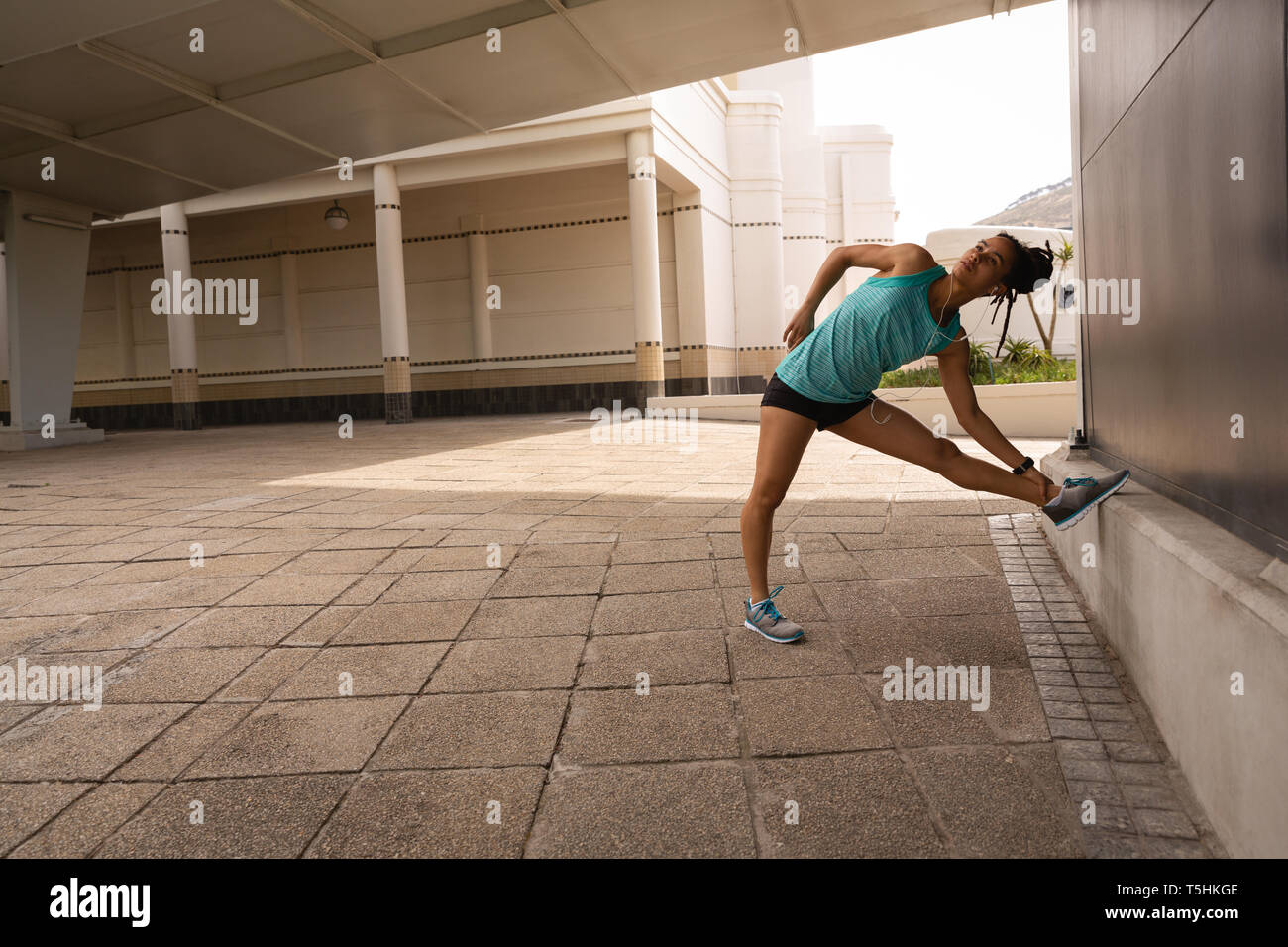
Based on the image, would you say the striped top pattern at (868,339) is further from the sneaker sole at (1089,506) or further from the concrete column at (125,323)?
the concrete column at (125,323)

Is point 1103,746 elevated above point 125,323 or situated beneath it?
situated beneath

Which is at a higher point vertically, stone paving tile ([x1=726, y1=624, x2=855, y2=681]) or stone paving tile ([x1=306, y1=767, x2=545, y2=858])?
stone paving tile ([x1=726, y1=624, x2=855, y2=681])

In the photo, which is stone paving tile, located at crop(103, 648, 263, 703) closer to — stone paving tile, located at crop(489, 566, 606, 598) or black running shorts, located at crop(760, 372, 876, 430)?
stone paving tile, located at crop(489, 566, 606, 598)

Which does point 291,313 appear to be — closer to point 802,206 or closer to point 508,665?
point 802,206

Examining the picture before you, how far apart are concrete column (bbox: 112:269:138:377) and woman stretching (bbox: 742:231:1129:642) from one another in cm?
2266

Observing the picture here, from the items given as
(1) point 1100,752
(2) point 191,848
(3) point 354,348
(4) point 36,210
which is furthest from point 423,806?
(3) point 354,348

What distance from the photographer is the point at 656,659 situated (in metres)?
3.07

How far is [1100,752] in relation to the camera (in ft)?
7.62

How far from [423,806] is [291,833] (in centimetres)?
29

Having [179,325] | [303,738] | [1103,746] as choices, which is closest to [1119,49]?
[1103,746]

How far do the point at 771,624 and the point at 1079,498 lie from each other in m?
1.11

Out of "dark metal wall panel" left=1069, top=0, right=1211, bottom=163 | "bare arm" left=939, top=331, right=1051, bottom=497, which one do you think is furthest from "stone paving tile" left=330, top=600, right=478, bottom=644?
"dark metal wall panel" left=1069, top=0, right=1211, bottom=163

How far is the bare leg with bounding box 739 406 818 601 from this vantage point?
312 cm

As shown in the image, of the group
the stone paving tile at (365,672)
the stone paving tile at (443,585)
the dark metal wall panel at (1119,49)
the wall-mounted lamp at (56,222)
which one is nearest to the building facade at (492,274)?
the wall-mounted lamp at (56,222)
